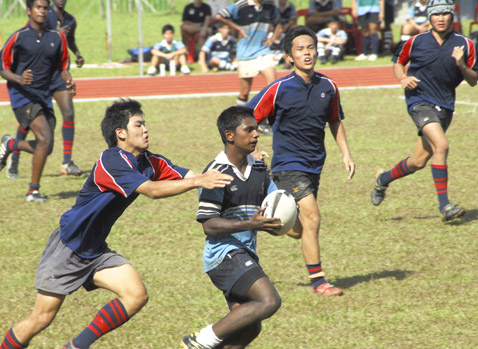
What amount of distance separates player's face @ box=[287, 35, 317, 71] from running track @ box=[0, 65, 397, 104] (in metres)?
12.1

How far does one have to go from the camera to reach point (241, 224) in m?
4.52

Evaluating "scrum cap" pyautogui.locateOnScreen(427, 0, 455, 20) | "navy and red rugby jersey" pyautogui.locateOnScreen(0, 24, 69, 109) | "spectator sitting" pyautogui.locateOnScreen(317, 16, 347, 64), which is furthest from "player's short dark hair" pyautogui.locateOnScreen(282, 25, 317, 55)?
"spectator sitting" pyautogui.locateOnScreen(317, 16, 347, 64)

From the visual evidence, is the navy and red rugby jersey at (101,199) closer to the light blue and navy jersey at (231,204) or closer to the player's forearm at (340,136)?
the light blue and navy jersey at (231,204)

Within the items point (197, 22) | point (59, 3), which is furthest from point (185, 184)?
point (197, 22)

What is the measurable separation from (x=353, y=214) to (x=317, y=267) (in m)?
2.47

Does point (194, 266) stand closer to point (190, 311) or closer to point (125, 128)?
point (190, 311)

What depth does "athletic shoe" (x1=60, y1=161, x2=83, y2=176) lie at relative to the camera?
1080 cm

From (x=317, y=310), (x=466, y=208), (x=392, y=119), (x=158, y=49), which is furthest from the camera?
(x=158, y=49)

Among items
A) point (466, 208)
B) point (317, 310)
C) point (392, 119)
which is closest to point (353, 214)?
point (466, 208)

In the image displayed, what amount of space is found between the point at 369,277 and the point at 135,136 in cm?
277

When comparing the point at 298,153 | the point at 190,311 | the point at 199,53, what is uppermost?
the point at 298,153

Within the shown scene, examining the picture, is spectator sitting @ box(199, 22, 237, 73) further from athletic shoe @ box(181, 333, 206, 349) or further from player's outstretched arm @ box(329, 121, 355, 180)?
athletic shoe @ box(181, 333, 206, 349)

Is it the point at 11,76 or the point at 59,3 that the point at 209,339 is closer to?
the point at 11,76

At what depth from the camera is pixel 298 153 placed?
638 cm
